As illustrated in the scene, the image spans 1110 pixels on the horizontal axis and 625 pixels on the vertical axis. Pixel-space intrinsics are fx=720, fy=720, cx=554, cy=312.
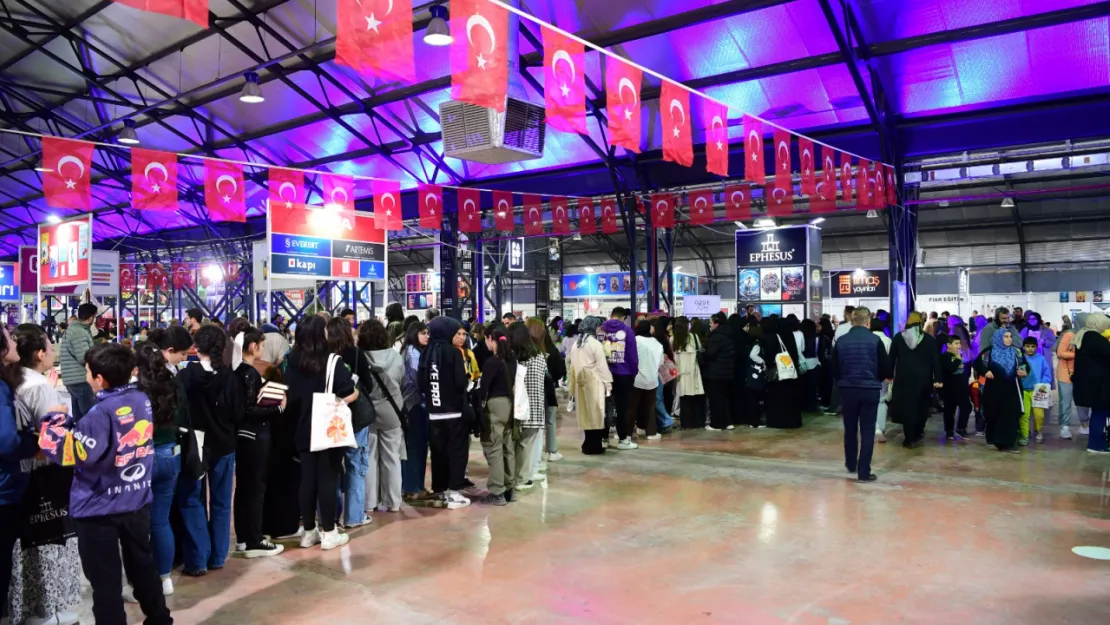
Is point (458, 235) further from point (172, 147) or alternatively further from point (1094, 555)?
point (1094, 555)

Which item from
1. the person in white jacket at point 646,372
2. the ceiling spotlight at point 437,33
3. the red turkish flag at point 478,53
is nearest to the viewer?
the red turkish flag at point 478,53

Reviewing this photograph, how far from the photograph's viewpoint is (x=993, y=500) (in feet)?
18.7

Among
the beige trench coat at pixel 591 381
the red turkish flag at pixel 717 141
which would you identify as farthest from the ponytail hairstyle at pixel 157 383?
the red turkish flag at pixel 717 141

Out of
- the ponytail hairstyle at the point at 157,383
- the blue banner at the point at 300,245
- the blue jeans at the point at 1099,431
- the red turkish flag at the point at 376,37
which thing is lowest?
the blue jeans at the point at 1099,431

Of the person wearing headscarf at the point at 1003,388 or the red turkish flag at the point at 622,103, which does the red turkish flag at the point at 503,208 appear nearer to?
the red turkish flag at the point at 622,103

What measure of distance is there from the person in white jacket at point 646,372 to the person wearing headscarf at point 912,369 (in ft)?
8.26

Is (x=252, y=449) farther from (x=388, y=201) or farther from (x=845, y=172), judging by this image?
(x=845, y=172)

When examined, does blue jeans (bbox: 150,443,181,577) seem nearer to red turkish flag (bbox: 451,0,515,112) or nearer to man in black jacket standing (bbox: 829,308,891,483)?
red turkish flag (bbox: 451,0,515,112)

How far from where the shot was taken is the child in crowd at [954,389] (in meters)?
8.20

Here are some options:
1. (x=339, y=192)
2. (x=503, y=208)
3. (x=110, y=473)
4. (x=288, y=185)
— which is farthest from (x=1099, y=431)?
(x=288, y=185)

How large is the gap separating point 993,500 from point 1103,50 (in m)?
7.26

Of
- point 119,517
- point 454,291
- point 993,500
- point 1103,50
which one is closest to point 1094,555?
point 993,500

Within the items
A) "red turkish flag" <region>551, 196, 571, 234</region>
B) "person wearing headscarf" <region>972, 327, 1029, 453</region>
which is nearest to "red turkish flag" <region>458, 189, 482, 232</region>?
"red turkish flag" <region>551, 196, 571, 234</region>

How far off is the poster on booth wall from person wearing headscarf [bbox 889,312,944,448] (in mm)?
9612
